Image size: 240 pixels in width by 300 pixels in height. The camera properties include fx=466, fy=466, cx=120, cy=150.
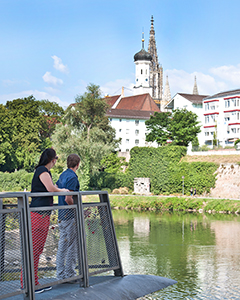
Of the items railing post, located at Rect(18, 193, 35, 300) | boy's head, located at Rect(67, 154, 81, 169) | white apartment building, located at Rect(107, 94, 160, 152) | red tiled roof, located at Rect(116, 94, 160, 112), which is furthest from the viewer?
red tiled roof, located at Rect(116, 94, 160, 112)

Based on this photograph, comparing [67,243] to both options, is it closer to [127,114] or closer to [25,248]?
[25,248]

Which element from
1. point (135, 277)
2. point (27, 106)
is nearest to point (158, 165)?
point (27, 106)

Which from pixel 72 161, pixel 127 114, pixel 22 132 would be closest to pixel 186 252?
pixel 72 161

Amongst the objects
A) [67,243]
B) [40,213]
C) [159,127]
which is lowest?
[67,243]

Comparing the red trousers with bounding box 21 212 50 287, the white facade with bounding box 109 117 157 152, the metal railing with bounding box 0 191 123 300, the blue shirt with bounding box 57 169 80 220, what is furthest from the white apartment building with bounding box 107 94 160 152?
the red trousers with bounding box 21 212 50 287

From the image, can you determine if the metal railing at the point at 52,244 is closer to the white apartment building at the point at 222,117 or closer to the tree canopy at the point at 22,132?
the tree canopy at the point at 22,132

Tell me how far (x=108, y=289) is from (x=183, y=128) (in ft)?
180

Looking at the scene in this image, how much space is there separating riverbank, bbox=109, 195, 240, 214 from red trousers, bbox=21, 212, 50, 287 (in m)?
33.7

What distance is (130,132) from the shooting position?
283ft

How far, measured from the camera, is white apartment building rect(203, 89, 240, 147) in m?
70.4

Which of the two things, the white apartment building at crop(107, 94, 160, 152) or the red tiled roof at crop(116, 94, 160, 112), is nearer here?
the white apartment building at crop(107, 94, 160, 152)

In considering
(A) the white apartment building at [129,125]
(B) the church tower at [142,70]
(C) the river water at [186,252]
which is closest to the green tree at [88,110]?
(C) the river water at [186,252]

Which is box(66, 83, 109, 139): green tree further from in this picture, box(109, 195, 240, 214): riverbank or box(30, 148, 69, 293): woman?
box(30, 148, 69, 293): woman

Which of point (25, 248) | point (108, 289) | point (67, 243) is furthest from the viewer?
point (67, 243)
